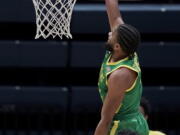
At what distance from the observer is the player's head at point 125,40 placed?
3826 mm

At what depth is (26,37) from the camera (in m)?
7.50

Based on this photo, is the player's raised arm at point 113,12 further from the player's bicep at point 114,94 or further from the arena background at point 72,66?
the arena background at point 72,66

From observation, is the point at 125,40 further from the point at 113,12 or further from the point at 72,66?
the point at 72,66

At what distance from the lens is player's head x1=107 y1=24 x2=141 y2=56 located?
3.83 metres

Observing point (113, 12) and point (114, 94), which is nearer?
point (114, 94)

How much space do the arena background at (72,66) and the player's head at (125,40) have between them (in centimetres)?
324

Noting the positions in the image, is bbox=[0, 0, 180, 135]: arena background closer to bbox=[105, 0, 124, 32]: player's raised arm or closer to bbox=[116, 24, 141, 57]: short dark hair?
bbox=[105, 0, 124, 32]: player's raised arm

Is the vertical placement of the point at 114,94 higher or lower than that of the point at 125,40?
lower

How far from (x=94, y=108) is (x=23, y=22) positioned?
133 cm

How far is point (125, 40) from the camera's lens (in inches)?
151

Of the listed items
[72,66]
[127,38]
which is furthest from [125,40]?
[72,66]

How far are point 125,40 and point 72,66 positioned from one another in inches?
136

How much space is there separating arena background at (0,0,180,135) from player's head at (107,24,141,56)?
3.24 m

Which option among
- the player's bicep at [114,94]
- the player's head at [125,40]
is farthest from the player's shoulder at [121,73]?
the player's head at [125,40]
